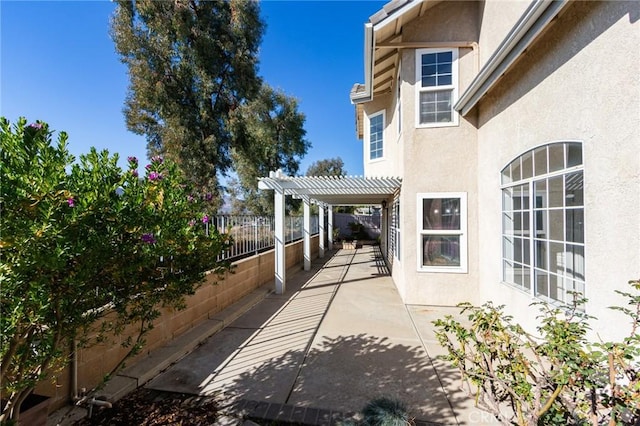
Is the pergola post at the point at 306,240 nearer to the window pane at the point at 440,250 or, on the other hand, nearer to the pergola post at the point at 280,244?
the pergola post at the point at 280,244

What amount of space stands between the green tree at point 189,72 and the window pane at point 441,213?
472 inches

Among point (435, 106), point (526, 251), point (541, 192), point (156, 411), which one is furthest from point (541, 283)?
point (156, 411)

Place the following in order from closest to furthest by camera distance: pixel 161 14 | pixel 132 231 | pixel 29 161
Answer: pixel 29 161 < pixel 132 231 < pixel 161 14

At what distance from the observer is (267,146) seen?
22781mm

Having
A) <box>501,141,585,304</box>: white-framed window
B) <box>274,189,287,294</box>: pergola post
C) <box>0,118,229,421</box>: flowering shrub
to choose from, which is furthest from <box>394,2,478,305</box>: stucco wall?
<box>0,118,229,421</box>: flowering shrub

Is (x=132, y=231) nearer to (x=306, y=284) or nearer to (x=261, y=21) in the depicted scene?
(x=306, y=284)

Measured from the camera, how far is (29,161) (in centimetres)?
215

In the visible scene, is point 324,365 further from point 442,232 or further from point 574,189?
point 442,232

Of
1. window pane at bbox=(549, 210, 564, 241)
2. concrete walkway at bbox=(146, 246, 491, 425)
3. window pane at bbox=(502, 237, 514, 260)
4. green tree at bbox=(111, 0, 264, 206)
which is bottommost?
concrete walkway at bbox=(146, 246, 491, 425)

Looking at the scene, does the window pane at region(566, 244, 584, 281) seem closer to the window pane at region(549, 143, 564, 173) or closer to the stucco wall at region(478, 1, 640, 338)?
the stucco wall at region(478, 1, 640, 338)

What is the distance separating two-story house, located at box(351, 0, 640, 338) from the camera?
11.2 ft

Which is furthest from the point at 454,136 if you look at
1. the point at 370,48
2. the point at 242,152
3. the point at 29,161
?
the point at 242,152

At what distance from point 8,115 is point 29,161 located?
45cm

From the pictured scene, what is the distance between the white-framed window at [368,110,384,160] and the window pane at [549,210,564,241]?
7.52 metres
